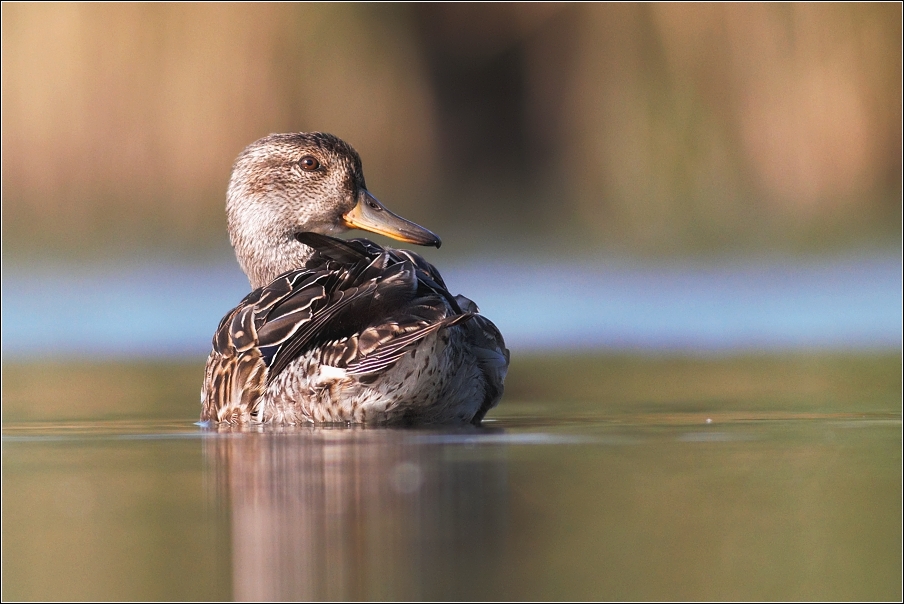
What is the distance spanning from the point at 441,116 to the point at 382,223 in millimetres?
6700

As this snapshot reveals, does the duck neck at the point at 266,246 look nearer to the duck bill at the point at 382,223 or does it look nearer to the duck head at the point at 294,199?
the duck head at the point at 294,199

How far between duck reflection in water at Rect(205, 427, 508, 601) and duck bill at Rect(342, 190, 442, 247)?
4.84 feet

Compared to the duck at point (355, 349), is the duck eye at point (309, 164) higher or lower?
higher

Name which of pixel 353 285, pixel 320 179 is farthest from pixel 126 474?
pixel 320 179

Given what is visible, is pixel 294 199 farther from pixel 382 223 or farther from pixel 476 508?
pixel 476 508

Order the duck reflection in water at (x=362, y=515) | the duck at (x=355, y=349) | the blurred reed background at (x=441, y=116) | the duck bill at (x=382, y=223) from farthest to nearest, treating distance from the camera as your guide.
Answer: the blurred reed background at (x=441, y=116) → the duck bill at (x=382, y=223) → the duck at (x=355, y=349) → the duck reflection in water at (x=362, y=515)

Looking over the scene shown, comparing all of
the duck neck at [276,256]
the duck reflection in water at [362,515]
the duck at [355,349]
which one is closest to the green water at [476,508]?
the duck reflection in water at [362,515]

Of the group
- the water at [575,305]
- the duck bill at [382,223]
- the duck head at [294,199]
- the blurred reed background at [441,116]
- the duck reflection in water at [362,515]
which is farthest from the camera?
the blurred reed background at [441,116]

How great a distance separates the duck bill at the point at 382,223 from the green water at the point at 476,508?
82 centimetres

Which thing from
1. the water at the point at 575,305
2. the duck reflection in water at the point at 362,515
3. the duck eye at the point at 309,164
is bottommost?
the duck reflection in water at the point at 362,515

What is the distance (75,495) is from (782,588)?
1.77m

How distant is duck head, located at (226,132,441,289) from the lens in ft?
20.0

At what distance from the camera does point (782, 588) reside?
8.92 ft

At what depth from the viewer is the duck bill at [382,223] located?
581 cm
